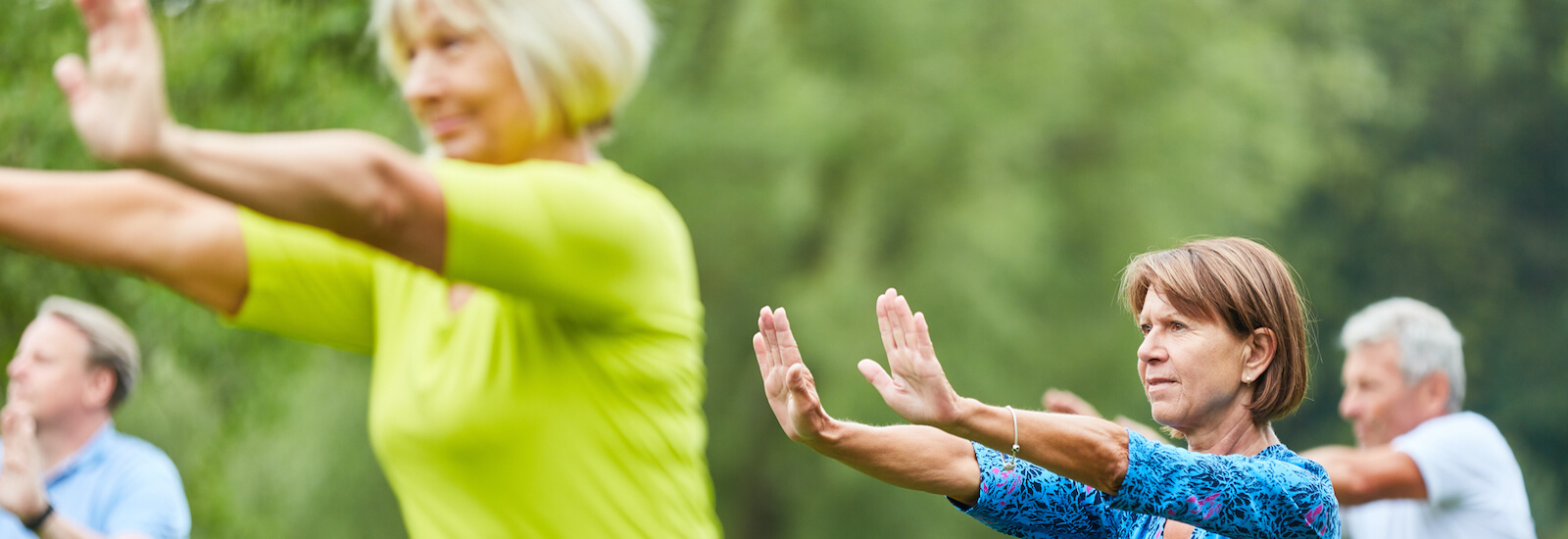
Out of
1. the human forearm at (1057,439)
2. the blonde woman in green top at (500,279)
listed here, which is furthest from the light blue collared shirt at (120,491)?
the human forearm at (1057,439)

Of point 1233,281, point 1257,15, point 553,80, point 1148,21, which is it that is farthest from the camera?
point 1257,15

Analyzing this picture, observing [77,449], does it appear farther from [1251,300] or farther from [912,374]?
[1251,300]

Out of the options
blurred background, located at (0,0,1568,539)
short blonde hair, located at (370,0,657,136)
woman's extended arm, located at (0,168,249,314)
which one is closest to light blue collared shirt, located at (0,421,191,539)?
woman's extended arm, located at (0,168,249,314)

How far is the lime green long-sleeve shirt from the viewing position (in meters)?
1.64

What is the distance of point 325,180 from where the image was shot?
49.1 inches

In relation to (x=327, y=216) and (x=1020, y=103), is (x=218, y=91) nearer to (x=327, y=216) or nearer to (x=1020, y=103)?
(x=1020, y=103)

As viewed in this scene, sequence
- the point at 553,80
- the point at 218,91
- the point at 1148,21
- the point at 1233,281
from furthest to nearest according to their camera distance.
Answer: the point at 1148,21 < the point at 218,91 < the point at 1233,281 < the point at 553,80

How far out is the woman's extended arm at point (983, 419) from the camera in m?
1.69

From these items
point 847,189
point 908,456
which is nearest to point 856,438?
point 908,456

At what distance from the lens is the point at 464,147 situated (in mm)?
1767

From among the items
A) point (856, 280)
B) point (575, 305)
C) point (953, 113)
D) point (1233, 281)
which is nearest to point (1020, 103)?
point (953, 113)

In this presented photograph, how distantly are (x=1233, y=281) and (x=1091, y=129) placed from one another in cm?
670

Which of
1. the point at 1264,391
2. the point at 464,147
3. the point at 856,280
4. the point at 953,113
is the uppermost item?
the point at 953,113

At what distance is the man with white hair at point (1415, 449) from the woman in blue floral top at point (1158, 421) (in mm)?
1456
